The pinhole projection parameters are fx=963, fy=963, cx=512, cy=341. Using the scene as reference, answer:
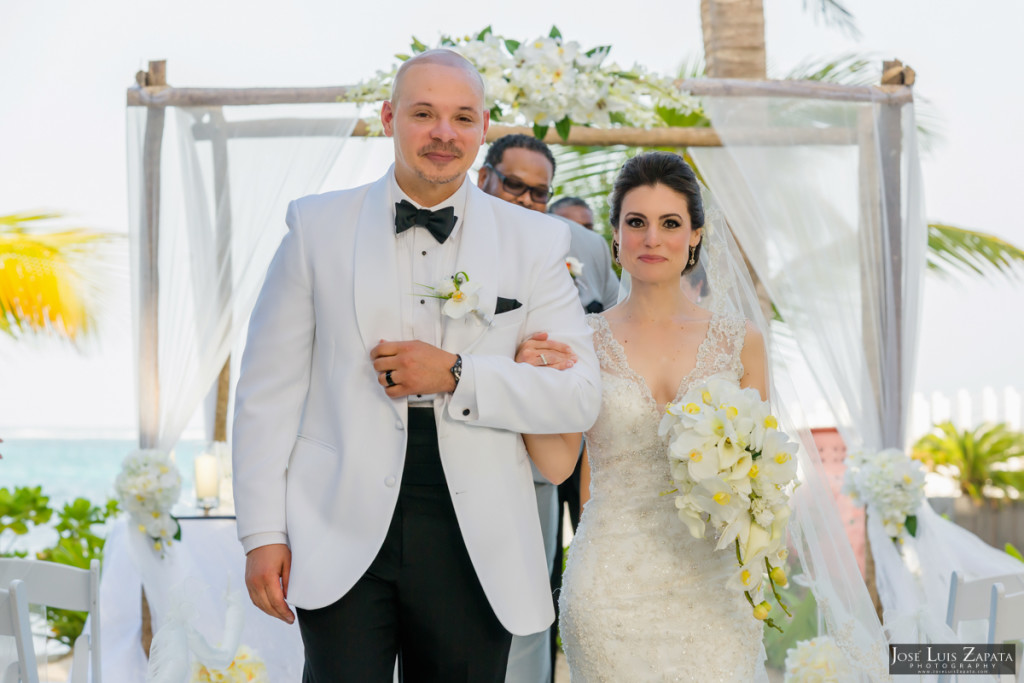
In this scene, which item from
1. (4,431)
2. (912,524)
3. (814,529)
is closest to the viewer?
(814,529)

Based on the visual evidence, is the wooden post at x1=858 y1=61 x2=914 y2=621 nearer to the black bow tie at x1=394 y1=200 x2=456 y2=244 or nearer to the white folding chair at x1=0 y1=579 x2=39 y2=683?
the black bow tie at x1=394 y1=200 x2=456 y2=244

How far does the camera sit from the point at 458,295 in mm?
2086

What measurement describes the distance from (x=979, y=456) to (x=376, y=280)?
9.08 m

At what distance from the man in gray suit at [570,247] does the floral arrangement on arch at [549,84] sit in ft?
3.81

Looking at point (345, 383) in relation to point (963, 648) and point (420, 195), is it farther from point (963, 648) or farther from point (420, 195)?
point (963, 648)

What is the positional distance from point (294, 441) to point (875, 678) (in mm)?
2125

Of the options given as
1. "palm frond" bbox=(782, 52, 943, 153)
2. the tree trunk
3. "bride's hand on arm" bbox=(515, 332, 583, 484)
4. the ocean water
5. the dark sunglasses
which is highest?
"palm frond" bbox=(782, 52, 943, 153)

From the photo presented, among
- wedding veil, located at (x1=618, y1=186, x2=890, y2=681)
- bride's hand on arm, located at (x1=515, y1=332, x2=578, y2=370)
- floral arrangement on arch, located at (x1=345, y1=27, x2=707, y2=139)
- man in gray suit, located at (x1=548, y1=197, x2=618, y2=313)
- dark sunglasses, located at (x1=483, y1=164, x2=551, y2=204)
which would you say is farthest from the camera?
floral arrangement on arch, located at (x1=345, y1=27, x2=707, y2=139)

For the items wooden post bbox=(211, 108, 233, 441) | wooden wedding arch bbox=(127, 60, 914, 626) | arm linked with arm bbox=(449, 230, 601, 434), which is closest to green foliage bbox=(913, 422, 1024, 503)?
wooden wedding arch bbox=(127, 60, 914, 626)

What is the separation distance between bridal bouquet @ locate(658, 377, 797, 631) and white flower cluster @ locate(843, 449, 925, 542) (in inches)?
120

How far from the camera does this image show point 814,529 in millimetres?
3506

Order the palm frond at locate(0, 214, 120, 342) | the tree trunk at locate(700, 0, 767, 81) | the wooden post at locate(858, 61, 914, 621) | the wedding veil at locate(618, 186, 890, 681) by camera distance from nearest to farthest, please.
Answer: the wedding veil at locate(618, 186, 890, 681) → the wooden post at locate(858, 61, 914, 621) → the tree trunk at locate(700, 0, 767, 81) → the palm frond at locate(0, 214, 120, 342)

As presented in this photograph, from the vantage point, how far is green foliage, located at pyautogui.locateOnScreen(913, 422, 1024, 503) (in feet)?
31.4

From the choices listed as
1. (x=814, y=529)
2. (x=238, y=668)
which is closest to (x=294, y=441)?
(x=238, y=668)
